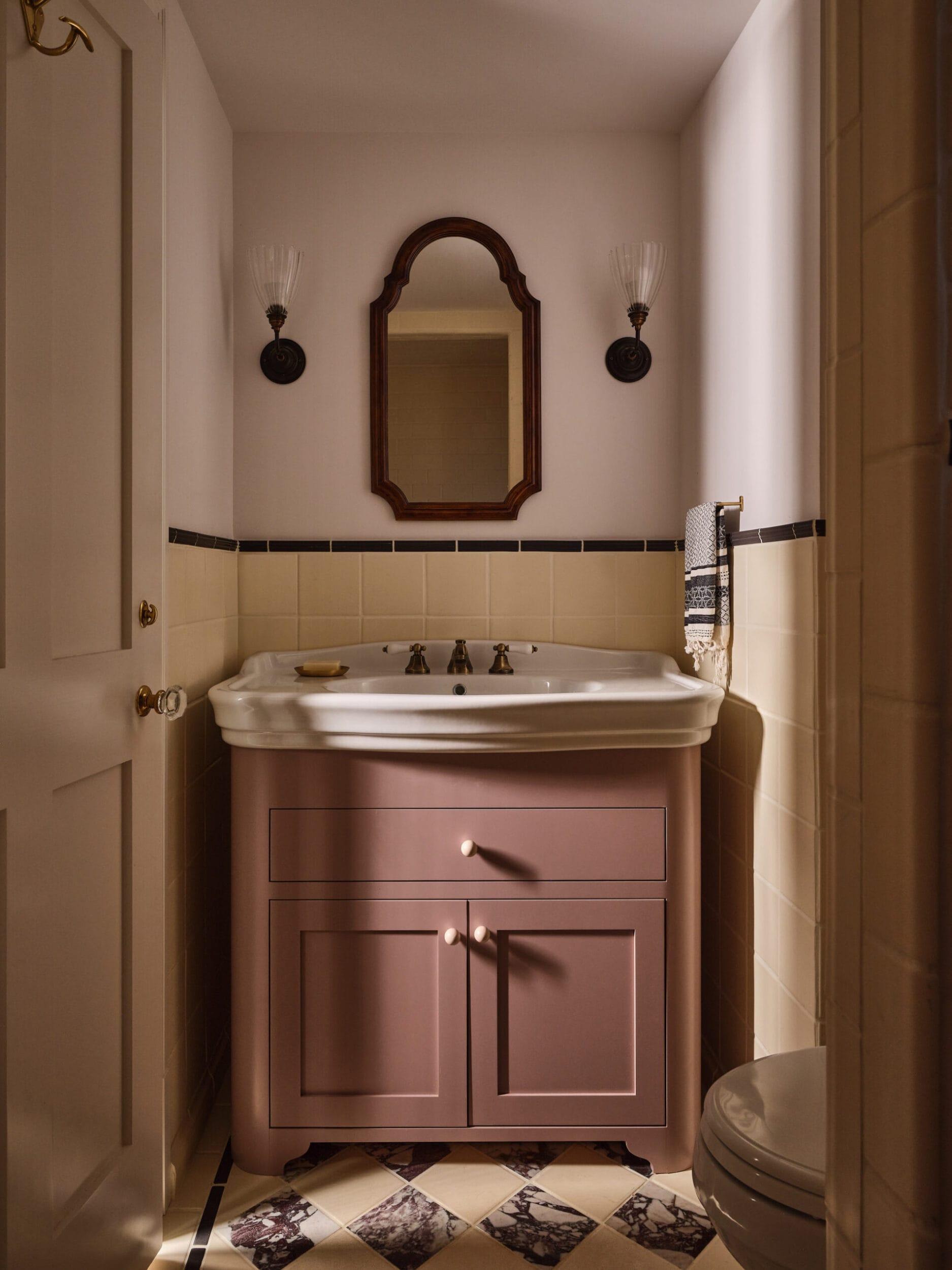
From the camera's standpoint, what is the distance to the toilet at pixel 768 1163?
758mm

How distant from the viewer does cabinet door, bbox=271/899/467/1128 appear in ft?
4.88

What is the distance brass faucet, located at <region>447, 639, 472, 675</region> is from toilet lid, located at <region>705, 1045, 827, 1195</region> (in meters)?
1.09

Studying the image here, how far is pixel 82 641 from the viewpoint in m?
1.09

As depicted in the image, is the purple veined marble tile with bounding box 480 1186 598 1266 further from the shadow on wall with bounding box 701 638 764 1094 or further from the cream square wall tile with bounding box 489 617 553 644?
the cream square wall tile with bounding box 489 617 553 644

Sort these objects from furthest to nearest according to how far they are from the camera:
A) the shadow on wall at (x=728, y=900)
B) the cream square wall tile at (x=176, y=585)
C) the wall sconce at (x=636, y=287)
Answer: the wall sconce at (x=636, y=287) → the shadow on wall at (x=728, y=900) → the cream square wall tile at (x=176, y=585)

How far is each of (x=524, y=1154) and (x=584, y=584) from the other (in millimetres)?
1227

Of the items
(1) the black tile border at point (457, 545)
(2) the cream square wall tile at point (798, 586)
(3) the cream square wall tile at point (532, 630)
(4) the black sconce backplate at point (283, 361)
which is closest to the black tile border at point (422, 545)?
(1) the black tile border at point (457, 545)

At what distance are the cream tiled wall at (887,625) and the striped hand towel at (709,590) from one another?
1.27 m

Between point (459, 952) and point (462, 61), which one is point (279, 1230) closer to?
point (459, 952)

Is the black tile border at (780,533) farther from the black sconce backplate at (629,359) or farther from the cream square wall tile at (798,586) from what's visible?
the black sconce backplate at (629,359)

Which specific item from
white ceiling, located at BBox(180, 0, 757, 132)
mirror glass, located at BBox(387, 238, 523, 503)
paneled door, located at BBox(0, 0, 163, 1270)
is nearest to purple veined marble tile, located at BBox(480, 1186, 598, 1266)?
paneled door, located at BBox(0, 0, 163, 1270)

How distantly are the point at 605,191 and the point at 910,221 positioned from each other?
1.89 m

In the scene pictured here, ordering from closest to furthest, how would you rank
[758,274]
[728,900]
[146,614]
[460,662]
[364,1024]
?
[146,614]
[364,1024]
[758,274]
[728,900]
[460,662]

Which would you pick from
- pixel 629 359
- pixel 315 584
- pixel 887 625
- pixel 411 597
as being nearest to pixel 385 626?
pixel 411 597
